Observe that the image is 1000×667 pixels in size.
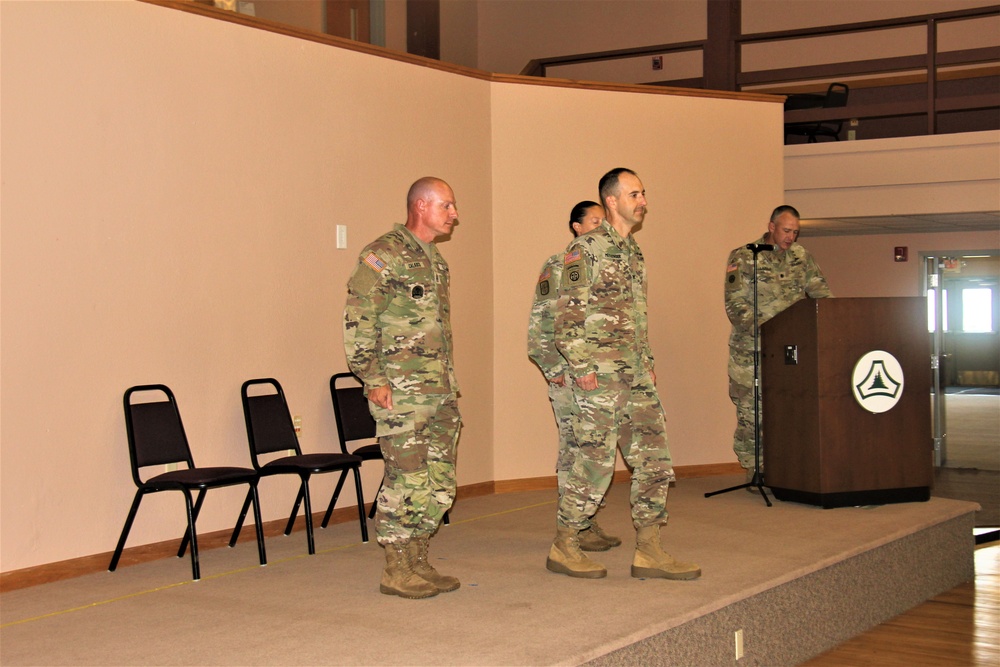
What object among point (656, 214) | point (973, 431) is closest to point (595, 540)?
point (656, 214)

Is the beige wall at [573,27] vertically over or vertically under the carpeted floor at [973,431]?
over

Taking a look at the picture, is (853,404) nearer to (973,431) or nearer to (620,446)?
(620,446)

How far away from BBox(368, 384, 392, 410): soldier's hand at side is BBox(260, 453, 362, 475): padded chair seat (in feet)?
3.30

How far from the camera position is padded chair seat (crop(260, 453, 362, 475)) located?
165 inches

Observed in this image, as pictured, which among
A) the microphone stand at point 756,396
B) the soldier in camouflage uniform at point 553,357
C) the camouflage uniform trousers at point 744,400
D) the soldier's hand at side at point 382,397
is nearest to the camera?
the soldier's hand at side at point 382,397

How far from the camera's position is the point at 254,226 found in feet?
15.4

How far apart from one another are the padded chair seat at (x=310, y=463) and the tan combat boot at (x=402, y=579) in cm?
88

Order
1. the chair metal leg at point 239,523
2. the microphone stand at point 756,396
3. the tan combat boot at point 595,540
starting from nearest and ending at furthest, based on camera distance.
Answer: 1. the tan combat boot at point 595,540
2. the chair metal leg at point 239,523
3. the microphone stand at point 756,396

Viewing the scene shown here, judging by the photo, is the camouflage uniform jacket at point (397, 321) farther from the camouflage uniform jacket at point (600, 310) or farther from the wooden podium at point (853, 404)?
the wooden podium at point (853, 404)

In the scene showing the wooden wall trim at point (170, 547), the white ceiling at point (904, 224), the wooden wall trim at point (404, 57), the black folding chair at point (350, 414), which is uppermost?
the wooden wall trim at point (404, 57)

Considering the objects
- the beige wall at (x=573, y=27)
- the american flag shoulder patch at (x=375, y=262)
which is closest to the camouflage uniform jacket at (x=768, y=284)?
the american flag shoulder patch at (x=375, y=262)

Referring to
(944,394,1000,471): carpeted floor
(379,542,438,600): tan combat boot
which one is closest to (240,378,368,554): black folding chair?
(379,542,438,600): tan combat boot

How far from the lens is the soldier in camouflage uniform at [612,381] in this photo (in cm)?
357

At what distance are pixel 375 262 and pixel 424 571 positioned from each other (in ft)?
3.87
